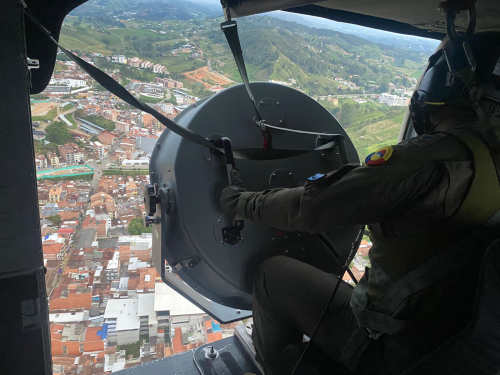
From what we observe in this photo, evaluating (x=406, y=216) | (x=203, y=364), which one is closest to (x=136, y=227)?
(x=203, y=364)

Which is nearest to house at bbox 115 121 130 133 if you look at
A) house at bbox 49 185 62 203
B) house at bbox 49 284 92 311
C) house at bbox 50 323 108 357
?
house at bbox 49 185 62 203

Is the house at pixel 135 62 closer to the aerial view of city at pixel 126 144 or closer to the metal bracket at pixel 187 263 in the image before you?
the aerial view of city at pixel 126 144

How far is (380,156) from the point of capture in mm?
1085

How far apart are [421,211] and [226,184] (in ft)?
2.84

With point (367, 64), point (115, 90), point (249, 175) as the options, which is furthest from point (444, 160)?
point (367, 64)

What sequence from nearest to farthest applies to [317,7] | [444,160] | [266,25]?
[444,160], [317,7], [266,25]

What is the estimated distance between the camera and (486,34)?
126 cm

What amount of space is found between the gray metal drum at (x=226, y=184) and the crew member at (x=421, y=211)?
1.02ft

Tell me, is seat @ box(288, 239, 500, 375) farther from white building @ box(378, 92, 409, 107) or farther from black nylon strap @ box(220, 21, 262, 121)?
white building @ box(378, 92, 409, 107)

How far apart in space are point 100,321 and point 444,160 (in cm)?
230

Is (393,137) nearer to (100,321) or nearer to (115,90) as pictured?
(115,90)

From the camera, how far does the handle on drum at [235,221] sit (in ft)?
5.25

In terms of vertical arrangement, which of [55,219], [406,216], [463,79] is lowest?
[55,219]

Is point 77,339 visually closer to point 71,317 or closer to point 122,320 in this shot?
point 71,317
